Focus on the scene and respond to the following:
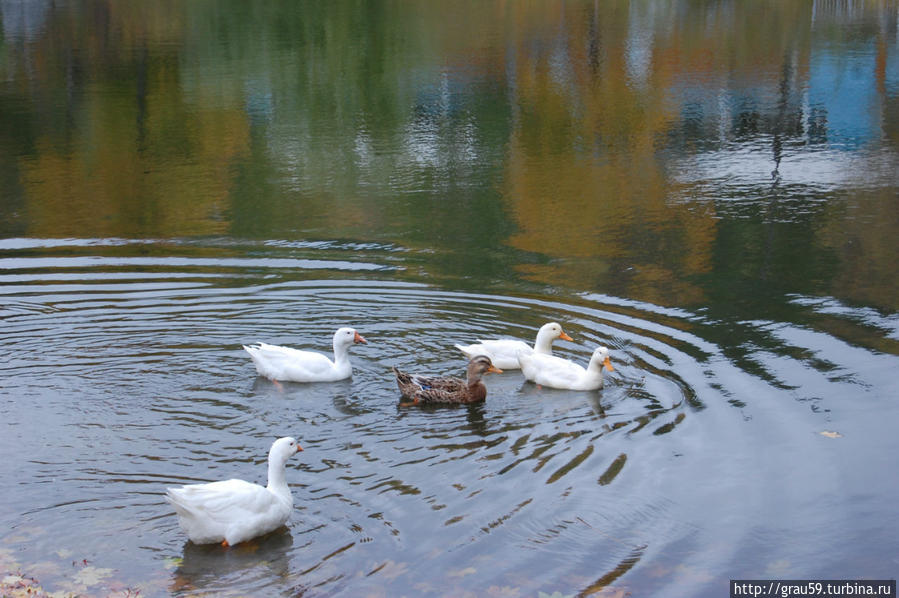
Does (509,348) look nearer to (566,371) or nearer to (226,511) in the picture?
(566,371)

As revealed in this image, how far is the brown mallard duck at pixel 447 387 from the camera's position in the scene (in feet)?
39.1

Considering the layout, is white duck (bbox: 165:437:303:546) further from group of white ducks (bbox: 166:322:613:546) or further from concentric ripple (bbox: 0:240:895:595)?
concentric ripple (bbox: 0:240:895:595)

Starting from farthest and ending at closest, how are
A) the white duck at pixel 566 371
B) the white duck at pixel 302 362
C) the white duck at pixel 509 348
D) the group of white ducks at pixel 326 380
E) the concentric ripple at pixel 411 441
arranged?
the white duck at pixel 509 348 → the white duck at pixel 302 362 → the white duck at pixel 566 371 → the group of white ducks at pixel 326 380 → the concentric ripple at pixel 411 441

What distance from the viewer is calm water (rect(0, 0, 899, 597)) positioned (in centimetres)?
879

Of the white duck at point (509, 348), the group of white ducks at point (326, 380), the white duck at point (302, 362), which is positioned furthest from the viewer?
the white duck at point (509, 348)

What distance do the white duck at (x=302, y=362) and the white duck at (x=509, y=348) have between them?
4.85ft

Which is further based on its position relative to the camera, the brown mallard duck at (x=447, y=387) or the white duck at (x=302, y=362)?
the white duck at (x=302, y=362)

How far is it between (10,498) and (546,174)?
61.5 feet

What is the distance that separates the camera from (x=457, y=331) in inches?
561

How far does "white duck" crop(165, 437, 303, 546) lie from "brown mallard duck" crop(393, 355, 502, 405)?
3.13 metres

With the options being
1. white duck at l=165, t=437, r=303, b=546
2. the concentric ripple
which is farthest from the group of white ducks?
the concentric ripple

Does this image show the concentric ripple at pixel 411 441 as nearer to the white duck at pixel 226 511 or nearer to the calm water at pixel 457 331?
the calm water at pixel 457 331

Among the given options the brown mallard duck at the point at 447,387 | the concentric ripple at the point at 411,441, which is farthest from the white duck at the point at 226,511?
the brown mallard duck at the point at 447,387

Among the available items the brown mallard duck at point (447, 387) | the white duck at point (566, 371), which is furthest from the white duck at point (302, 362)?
the white duck at point (566, 371)
